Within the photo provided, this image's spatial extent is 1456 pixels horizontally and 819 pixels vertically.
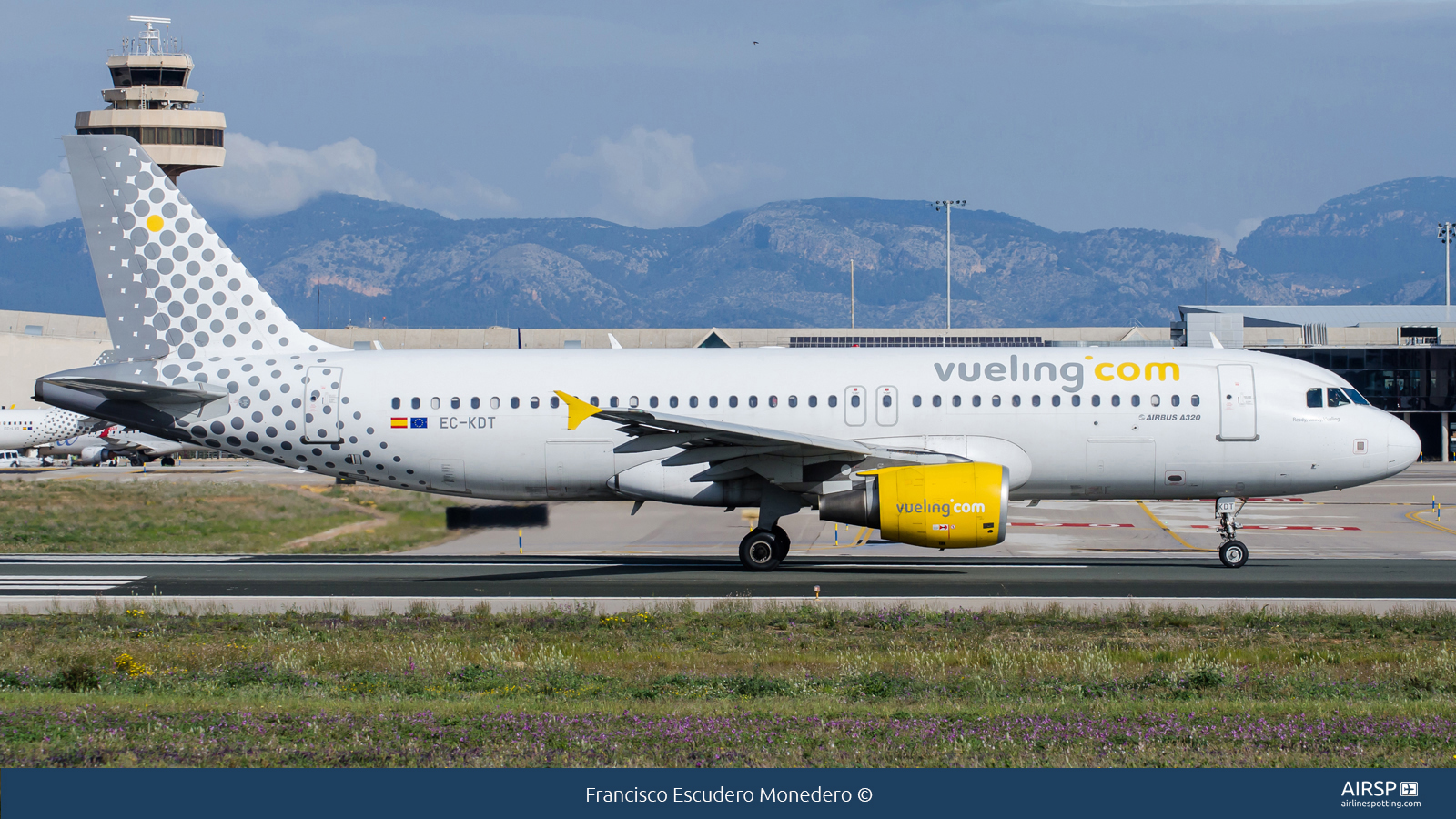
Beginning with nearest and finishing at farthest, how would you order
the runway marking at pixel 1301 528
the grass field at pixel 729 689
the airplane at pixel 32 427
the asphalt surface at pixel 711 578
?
the grass field at pixel 729 689
the asphalt surface at pixel 711 578
the runway marking at pixel 1301 528
the airplane at pixel 32 427

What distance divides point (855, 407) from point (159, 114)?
103364 mm

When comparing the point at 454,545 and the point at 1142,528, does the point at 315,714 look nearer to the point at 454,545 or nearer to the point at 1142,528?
the point at 454,545

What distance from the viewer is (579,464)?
77.6 feet

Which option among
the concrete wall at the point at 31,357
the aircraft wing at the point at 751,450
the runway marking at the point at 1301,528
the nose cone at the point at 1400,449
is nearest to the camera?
the aircraft wing at the point at 751,450

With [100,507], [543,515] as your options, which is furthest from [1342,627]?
[100,507]

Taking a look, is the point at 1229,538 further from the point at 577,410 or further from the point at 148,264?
the point at 148,264

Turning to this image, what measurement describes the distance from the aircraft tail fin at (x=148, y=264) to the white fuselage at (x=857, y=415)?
0.92 meters

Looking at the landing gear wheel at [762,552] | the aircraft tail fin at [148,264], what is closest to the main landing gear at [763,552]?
the landing gear wheel at [762,552]

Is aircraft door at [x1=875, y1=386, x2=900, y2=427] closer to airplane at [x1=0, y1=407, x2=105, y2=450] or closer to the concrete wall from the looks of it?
airplane at [x1=0, y1=407, x2=105, y2=450]

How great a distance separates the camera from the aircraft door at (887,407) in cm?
2336

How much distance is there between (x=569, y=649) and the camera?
48.6 ft

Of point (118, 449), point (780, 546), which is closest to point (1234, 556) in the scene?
point (780, 546)

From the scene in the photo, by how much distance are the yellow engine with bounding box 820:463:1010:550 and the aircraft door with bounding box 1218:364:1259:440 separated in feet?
16.3

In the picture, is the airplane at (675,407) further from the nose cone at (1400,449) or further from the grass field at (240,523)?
the grass field at (240,523)
